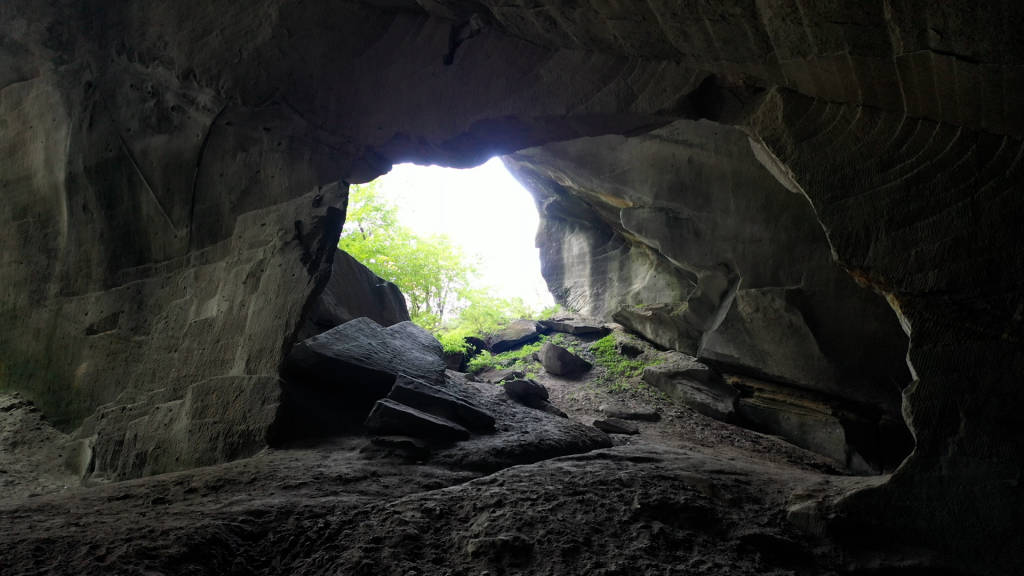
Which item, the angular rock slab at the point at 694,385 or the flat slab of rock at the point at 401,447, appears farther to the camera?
the angular rock slab at the point at 694,385

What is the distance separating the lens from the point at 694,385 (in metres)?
7.99

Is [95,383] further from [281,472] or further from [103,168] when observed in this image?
[281,472]

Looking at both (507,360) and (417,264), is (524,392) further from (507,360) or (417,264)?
(417,264)

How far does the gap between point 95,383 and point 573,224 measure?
8.70m

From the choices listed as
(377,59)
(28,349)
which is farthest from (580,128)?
(28,349)

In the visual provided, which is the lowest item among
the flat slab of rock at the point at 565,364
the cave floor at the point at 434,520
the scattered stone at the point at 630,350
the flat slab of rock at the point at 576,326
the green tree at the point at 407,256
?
the cave floor at the point at 434,520

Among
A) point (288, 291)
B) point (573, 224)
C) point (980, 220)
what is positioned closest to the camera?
point (980, 220)

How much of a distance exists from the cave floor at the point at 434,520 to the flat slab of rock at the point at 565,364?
4992 mm

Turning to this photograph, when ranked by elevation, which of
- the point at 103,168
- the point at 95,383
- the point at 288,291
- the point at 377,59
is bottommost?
the point at 95,383

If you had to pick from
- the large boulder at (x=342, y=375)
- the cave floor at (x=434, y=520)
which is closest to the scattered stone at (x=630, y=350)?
the large boulder at (x=342, y=375)

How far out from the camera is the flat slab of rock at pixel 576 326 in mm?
10469

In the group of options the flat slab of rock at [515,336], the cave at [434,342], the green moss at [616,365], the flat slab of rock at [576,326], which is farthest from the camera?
the flat slab of rock at [515,336]

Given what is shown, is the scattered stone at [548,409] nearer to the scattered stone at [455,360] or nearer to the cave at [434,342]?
the cave at [434,342]

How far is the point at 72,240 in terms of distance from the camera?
650 centimetres
